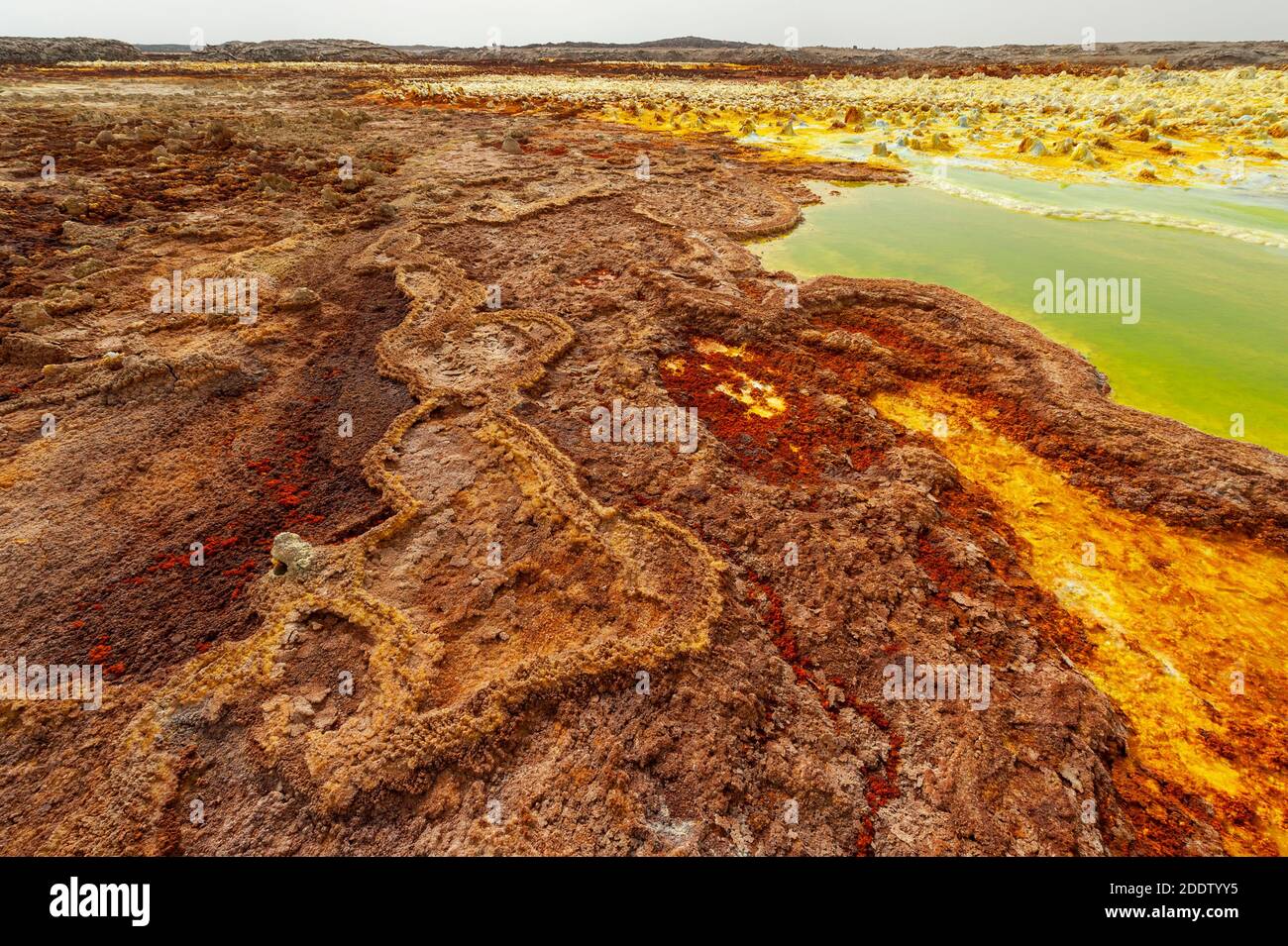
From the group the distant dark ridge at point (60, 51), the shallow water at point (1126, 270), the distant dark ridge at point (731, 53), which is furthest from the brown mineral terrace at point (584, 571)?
the distant dark ridge at point (60, 51)

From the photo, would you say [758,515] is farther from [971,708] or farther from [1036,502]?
[1036,502]

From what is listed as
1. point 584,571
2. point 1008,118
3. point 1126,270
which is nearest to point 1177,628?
point 584,571

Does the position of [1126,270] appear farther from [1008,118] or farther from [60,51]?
[60,51]

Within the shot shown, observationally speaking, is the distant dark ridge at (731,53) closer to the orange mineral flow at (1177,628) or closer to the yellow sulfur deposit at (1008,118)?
the yellow sulfur deposit at (1008,118)

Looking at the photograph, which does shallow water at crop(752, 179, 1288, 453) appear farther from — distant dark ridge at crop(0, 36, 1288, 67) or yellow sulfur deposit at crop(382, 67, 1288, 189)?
distant dark ridge at crop(0, 36, 1288, 67)

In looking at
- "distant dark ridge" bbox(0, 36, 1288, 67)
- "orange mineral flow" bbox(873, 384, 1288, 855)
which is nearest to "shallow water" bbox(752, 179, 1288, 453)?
"orange mineral flow" bbox(873, 384, 1288, 855)
